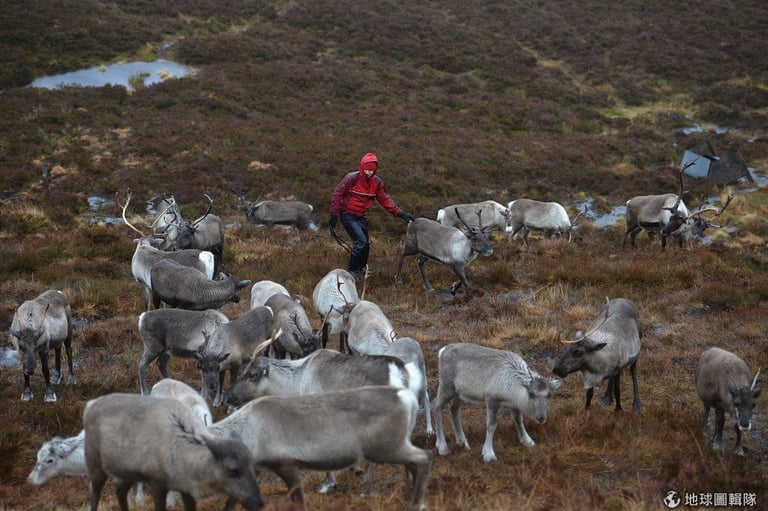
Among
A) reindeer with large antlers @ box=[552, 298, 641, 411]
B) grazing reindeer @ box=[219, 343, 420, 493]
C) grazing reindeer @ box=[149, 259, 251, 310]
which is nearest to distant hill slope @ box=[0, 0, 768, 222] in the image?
grazing reindeer @ box=[149, 259, 251, 310]

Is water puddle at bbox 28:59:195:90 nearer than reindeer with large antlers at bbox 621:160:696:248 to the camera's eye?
No

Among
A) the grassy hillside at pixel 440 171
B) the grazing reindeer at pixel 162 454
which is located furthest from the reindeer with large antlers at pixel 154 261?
the grazing reindeer at pixel 162 454

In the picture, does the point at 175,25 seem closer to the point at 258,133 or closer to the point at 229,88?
the point at 229,88

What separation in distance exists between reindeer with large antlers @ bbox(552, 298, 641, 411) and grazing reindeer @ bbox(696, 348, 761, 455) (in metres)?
0.90

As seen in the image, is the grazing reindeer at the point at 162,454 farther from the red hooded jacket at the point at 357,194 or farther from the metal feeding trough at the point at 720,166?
the metal feeding trough at the point at 720,166

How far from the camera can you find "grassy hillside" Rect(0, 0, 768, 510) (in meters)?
7.43

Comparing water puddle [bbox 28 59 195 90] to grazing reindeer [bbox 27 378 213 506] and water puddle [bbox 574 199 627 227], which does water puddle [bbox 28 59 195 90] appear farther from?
grazing reindeer [bbox 27 378 213 506]

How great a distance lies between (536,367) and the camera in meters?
10.2

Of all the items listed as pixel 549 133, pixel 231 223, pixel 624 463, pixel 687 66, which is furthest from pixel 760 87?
pixel 624 463

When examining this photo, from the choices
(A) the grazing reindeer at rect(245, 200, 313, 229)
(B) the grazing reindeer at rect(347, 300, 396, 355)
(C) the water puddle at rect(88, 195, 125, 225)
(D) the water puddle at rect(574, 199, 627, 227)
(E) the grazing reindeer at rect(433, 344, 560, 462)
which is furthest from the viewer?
(D) the water puddle at rect(574, 199, 627, 227)

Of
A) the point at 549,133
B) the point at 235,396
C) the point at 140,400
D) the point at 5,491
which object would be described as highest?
the point at 140,400

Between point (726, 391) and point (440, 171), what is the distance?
19075mm

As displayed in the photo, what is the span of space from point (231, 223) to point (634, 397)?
14.3 m

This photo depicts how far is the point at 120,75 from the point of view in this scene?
32.9m
